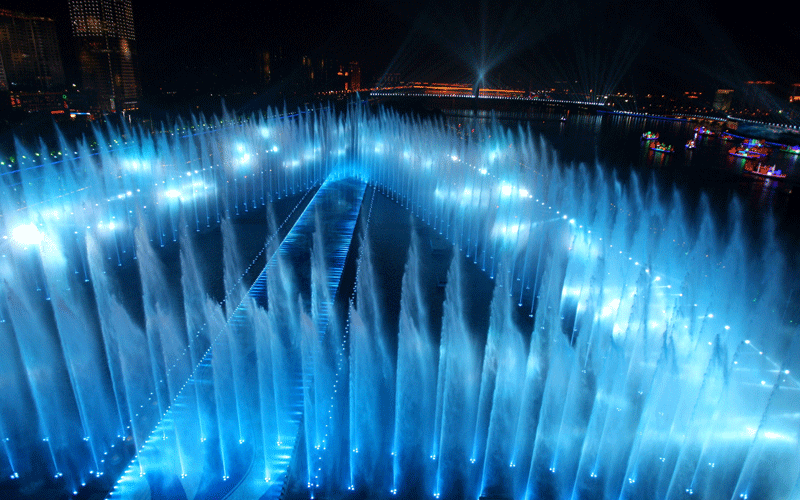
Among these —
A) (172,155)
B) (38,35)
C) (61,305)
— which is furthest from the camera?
(38,35)

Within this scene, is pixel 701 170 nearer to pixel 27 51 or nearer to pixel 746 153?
pixel 746 153

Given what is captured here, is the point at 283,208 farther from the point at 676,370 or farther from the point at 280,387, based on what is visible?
the point at 676,370

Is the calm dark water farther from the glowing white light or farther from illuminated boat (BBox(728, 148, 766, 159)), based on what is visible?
the glowing white light

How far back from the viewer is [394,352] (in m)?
9.39

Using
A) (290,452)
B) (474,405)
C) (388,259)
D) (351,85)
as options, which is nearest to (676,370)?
(474,405)

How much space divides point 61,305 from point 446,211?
13.1 metres

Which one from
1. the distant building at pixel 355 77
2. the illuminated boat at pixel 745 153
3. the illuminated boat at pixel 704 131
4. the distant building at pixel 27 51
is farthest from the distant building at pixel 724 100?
the distant building at pixel 27 51

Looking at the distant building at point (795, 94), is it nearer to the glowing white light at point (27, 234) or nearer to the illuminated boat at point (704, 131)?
the illuminated boat at point (704, 131)

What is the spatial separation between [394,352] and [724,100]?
7184 centimetres

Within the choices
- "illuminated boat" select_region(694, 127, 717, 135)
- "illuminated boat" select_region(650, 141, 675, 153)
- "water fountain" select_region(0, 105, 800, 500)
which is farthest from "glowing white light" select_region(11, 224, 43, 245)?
"illuminated boat" select_region(694, 127, 717, 135)

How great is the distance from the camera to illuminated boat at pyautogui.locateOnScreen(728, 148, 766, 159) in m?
34.8

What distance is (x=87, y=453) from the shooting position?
700cm

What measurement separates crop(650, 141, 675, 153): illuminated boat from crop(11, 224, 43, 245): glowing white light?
39759 mm

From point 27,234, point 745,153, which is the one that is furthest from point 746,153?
point 27,234
